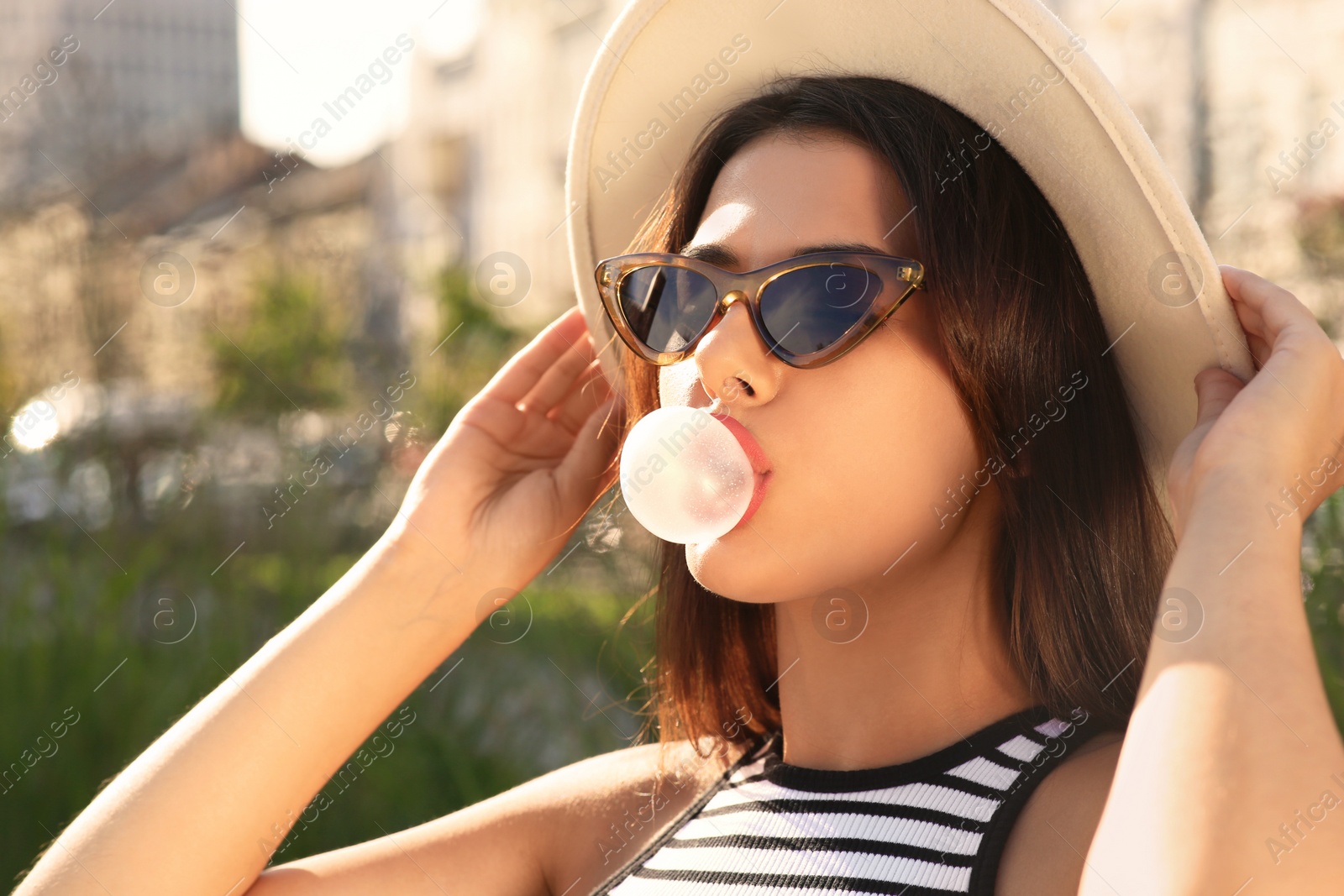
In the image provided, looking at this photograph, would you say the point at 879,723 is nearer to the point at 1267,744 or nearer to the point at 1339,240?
the point at 1267,744

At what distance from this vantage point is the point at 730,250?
1.63m

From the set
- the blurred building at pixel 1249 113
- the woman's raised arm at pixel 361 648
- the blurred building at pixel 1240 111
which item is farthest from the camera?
the blurred building at pixel 1240 111

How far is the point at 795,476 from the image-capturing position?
1.51 m

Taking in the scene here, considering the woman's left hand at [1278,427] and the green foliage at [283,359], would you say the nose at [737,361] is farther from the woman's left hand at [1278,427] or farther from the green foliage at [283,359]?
the green foliage at [283,359]

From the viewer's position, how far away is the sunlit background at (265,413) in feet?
11.6

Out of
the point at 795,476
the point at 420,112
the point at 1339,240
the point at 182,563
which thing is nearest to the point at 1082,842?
the point at 795,476

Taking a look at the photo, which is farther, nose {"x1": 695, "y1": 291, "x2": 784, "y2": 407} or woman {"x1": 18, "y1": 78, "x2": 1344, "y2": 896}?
nose {"x1": 695, "y1": 291, "x2": 784, "y2": 407}

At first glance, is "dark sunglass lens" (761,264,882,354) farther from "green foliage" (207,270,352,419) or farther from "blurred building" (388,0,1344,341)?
"green foliage" (207,270,352,419)

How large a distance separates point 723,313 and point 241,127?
11131 millimetres

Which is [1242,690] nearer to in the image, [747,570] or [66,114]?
[747,570]

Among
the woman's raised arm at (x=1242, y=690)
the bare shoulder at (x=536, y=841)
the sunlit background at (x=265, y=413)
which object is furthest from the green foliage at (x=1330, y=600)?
the bare shoulder at (x=536, y=841)

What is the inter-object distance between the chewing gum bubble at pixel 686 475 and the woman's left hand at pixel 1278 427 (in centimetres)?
53

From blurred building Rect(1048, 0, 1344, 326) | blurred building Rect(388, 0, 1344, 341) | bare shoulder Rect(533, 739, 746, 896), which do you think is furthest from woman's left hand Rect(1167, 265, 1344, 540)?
blurred building Rect(1048, 0, 1344, 326)

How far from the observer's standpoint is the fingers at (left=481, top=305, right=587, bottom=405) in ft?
7.19
